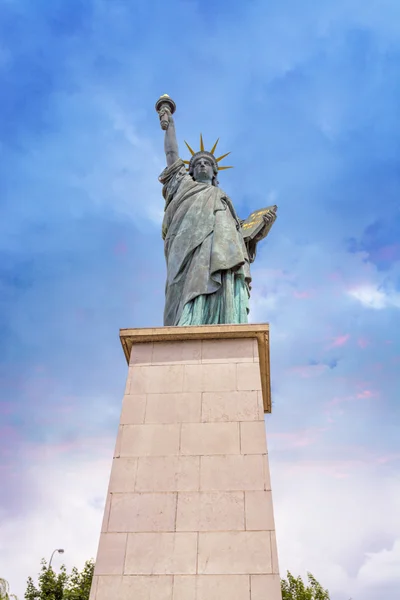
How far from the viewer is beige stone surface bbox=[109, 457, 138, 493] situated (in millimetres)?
7250

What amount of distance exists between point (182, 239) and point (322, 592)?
1845cm

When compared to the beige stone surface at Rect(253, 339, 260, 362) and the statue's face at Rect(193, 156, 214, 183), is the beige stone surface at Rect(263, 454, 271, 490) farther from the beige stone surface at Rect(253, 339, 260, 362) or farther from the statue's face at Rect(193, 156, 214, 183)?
the statue's face at Rect(193, 156, 214, 183)

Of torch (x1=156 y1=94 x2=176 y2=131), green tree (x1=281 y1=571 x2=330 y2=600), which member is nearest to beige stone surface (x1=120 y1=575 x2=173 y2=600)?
torch (x1=156 y1=94 x2=176 y2=131)

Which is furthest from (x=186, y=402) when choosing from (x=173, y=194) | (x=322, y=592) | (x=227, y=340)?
(x=322, y=592)

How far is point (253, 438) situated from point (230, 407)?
0.59 m

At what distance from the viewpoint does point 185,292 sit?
402 inches

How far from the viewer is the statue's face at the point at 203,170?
13102 mm

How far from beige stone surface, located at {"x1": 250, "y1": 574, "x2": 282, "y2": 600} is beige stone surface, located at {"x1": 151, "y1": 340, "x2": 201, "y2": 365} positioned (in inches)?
127

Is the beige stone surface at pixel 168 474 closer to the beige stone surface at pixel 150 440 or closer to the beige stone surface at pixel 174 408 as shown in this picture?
the beige stone surface at pixel 150 440

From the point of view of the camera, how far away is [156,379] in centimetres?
834

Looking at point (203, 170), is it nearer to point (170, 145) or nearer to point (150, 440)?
point (170, 145)

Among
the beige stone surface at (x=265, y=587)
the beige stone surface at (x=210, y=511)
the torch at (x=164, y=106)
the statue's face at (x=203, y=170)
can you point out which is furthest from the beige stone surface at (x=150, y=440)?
the torch at (x=164, y=106)

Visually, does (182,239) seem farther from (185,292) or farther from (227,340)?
(227,340)

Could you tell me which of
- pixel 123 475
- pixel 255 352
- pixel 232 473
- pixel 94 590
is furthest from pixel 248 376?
pixel 94 590
